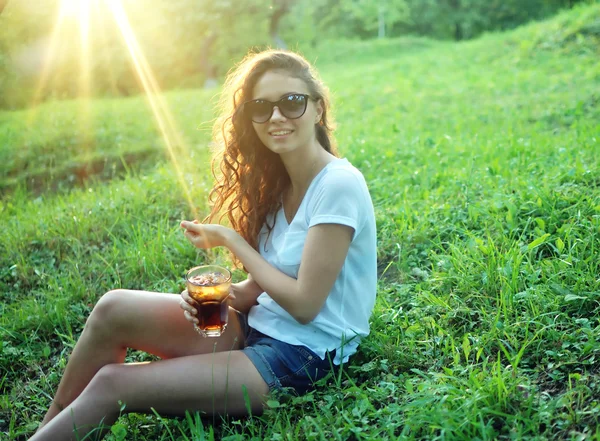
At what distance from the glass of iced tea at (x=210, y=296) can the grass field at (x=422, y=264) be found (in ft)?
1.23

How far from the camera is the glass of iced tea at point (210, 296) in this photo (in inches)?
94.7

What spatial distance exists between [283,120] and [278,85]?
0.52 feet

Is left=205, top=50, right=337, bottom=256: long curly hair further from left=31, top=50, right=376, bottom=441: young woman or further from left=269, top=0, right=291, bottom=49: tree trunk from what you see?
left=269, top=0, right=291, bottom=49: tree trunk

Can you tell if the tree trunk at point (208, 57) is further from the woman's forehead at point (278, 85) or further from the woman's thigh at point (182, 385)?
the woman's thigh at point (182, 385)

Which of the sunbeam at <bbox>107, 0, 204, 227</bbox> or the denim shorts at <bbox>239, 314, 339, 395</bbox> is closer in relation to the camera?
the denim shorts at <bbox>239, 314, 339, 395</bbox>

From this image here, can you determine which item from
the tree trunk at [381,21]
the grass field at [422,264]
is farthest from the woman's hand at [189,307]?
the tree trunk at [381,21]

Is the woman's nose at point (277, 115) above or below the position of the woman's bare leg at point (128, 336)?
above

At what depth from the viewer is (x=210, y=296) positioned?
2.41m

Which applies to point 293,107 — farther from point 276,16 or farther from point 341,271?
point 276,16

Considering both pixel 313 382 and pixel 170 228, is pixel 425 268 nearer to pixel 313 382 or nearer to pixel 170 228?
pixel 313 382

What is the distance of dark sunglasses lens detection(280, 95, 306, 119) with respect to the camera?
2.55m

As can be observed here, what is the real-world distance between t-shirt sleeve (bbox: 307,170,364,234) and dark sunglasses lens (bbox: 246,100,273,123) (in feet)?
1.34

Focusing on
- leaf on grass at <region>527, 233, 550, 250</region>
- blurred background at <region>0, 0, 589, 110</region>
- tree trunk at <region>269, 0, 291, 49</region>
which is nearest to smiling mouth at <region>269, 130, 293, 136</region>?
leaf on grass at <region>527, 233, 550, 250</region>

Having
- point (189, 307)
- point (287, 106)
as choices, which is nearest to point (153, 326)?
point (189, 307)
